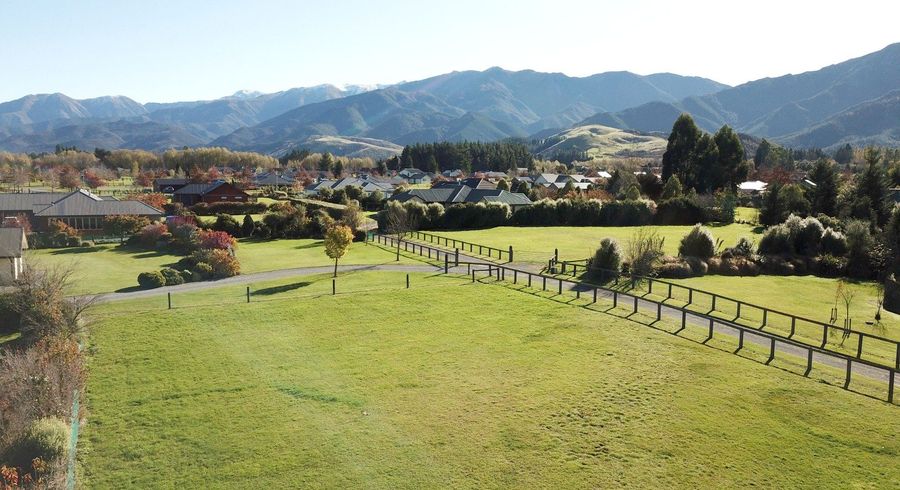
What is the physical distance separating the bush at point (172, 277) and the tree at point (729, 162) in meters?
77.9

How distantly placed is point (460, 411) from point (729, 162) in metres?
85.2

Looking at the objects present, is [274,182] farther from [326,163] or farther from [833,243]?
Answer: [833,243]

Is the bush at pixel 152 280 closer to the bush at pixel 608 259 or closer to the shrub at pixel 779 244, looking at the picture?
the bush at pixel 608 259

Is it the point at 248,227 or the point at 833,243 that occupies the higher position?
the point at 833,243

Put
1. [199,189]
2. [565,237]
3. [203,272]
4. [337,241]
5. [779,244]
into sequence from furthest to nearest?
[199,189]
[565,237]
[779,244]
[203,272]
[337,241]

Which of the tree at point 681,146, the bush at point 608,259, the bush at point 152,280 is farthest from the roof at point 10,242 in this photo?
the tree at point 681,146

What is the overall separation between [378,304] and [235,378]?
1063 centimetres

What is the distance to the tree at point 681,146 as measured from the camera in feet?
303

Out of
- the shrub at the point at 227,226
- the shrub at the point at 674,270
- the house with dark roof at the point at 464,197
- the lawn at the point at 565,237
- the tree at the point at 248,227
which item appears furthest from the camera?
the house with dark roof at the point at 464,197

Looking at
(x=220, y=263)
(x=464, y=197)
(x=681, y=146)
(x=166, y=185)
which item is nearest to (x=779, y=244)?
(x=220, y=263)

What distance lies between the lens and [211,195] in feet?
293

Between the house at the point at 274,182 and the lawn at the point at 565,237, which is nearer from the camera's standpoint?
the lawn at the point at 565,237

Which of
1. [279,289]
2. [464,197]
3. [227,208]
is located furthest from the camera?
[227,208]

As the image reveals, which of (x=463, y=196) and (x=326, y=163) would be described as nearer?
(x=463, y=196)
